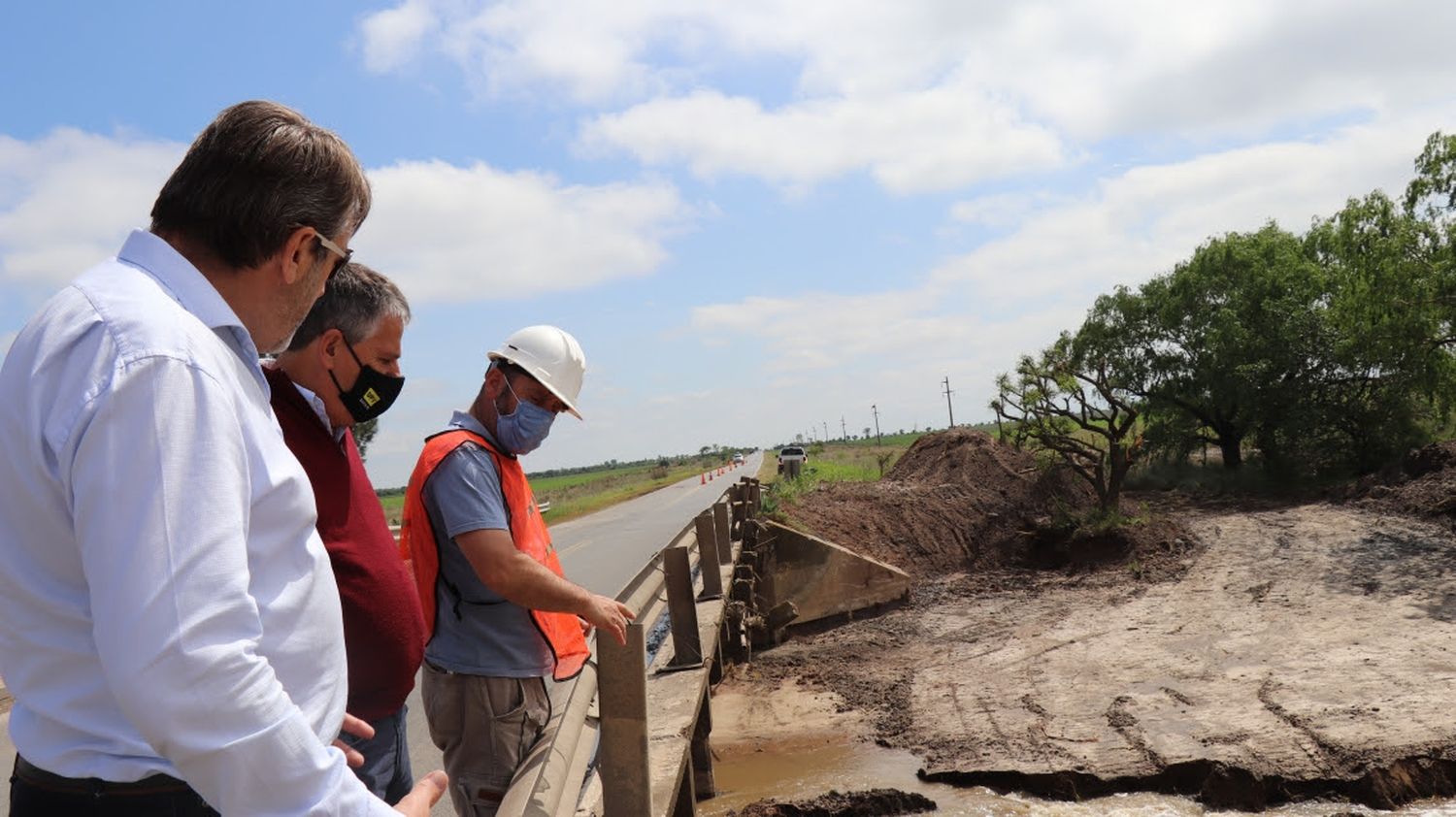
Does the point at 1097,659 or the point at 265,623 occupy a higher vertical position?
the point at 265,623

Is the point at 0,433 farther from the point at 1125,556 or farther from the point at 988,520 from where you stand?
the point at 988,520

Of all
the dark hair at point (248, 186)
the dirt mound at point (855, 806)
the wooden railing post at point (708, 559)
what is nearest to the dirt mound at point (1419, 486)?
the wooden railing post at point (708, 559)

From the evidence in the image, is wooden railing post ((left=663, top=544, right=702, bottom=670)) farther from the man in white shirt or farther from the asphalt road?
the man in white shirt

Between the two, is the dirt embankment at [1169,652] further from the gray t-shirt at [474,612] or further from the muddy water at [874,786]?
the gray t-shirt at [474,612]

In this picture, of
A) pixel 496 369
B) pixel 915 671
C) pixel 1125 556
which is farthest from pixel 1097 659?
pixel 496 369

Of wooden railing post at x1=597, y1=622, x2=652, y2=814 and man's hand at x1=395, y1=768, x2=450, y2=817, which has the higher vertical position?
man's hand at x1=395, y1=768, x2=450, y2=817

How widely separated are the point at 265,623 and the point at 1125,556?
14025 millimetres

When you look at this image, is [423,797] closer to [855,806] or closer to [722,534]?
[855,806]

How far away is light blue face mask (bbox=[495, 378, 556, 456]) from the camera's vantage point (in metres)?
3.42

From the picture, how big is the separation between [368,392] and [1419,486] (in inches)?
681

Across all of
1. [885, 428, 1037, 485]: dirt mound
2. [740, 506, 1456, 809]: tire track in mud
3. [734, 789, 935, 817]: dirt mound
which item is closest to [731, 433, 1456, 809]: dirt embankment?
[740, 506, 1456, 809]: tire track in mud

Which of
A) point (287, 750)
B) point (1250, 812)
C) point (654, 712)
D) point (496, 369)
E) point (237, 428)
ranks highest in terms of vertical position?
point (496, 369)

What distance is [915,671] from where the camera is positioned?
9367mm

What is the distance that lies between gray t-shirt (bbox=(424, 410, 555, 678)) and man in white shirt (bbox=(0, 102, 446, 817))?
1.60 metres
